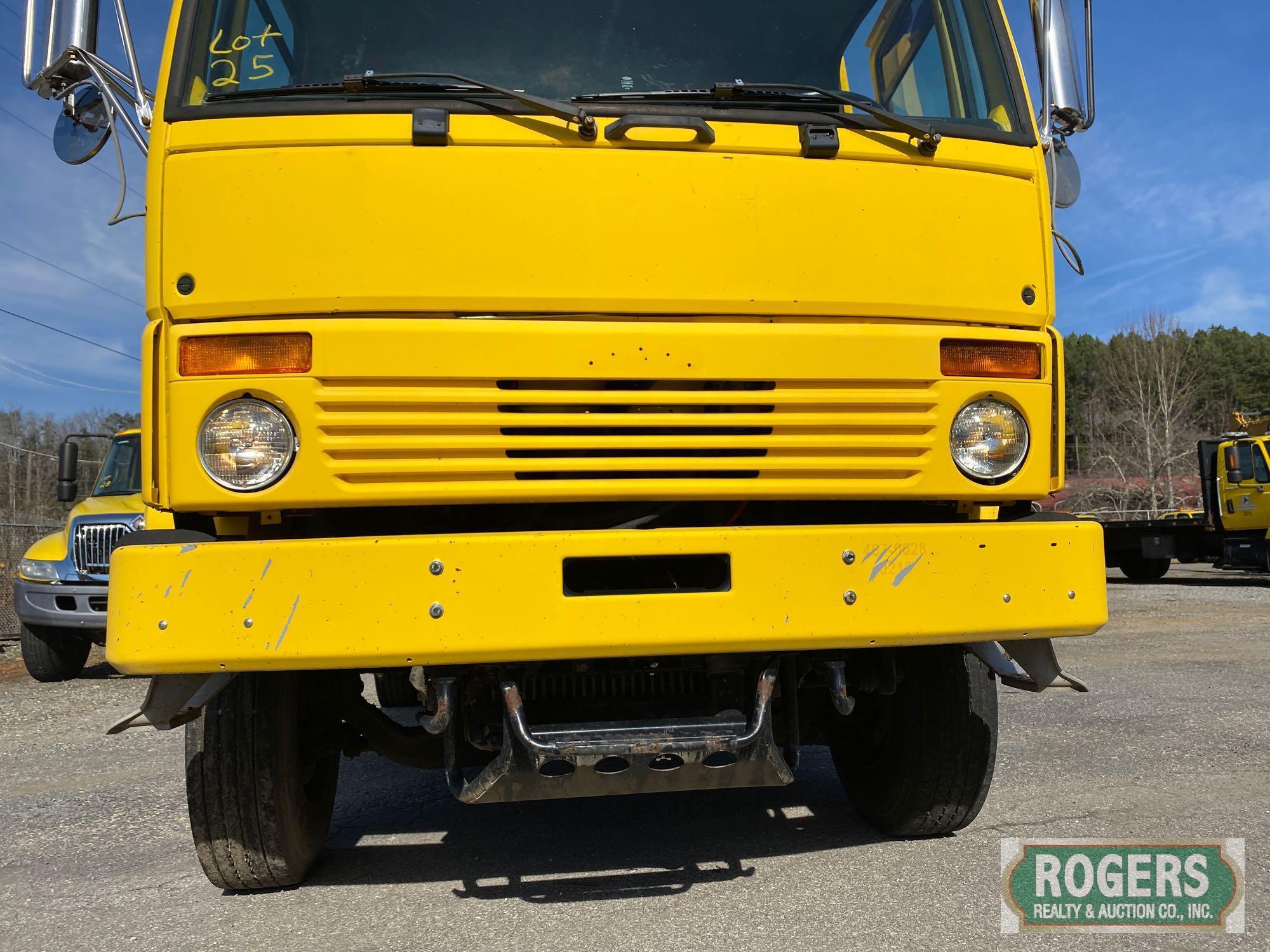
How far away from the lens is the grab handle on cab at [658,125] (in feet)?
8.95

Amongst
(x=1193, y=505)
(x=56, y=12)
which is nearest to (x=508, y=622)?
(x=56, y=12)

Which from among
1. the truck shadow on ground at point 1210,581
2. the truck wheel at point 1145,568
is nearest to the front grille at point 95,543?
the truck shadow on ground at point 1210,581

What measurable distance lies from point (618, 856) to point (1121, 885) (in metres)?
1.55

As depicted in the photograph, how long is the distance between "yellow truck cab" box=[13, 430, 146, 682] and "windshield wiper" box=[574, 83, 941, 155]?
724cm

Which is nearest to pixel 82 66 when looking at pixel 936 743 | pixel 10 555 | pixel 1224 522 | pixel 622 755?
pixel 622 755

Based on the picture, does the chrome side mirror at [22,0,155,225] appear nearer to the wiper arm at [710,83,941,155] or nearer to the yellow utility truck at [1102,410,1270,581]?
the wiper arm at [710,83,941,155]

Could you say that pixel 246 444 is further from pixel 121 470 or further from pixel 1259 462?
pixel 1259 462

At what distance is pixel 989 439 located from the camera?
2768 millimetres

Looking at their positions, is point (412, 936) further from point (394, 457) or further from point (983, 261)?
point (983, 261)

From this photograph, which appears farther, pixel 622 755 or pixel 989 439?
pixel 989 439

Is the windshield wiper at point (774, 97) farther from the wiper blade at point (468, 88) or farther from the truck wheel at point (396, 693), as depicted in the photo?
the truck wheel at point (396, 693)

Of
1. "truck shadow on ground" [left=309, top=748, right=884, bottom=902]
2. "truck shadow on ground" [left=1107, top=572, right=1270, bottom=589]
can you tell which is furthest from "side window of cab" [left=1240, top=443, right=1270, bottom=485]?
"truck shadow on ground" [left=309, top=748, right=884, bottom=902]

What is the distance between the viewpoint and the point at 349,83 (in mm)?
2748

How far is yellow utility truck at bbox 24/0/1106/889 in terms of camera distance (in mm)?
2490
